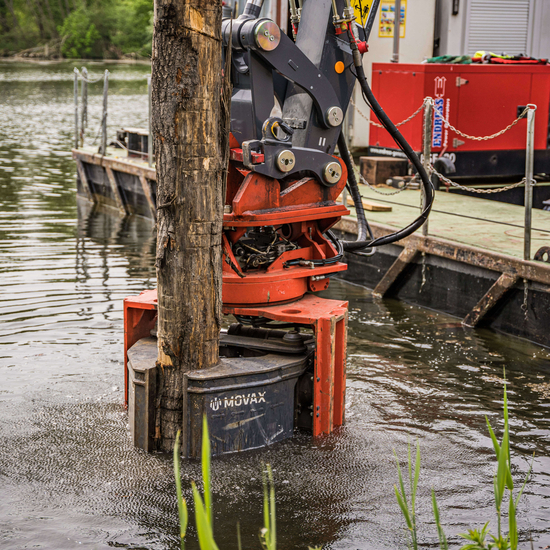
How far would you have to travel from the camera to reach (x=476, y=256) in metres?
8.53

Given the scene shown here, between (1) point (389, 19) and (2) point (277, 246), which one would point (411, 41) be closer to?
(1) point (389, 19)

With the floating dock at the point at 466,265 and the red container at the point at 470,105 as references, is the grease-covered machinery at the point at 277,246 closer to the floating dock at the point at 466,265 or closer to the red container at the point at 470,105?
the floating dock at the point at 466,265

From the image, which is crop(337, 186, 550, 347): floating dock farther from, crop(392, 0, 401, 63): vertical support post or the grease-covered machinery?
crop(392, 0, 401, 63): vertical support post

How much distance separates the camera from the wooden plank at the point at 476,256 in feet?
25.6

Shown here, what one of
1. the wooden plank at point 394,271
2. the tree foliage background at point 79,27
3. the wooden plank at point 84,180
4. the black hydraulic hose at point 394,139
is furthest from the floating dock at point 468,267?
the tree foliage background at point 79,27

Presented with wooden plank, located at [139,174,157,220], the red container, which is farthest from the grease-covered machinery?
wooden plank, located at [139,174,157,220]

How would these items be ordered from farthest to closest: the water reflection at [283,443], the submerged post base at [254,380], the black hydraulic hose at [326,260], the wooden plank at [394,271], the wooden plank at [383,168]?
the wooden plank at [383,168]
the wooden plank at [394,271]
the black hydraulic hose at [326,260]
the submerged post base at [254,380]
the water reflection at [283,443]

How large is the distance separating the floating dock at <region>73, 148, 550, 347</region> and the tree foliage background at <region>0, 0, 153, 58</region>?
81678 millimetres

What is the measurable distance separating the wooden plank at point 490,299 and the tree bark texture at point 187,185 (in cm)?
389

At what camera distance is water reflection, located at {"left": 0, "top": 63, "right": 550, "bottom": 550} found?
4.55 metres

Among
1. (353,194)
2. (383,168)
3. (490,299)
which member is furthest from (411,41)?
(353,194)

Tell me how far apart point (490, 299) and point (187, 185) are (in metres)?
4.34

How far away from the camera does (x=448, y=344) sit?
7902 millimetres

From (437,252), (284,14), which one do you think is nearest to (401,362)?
(437,252)
